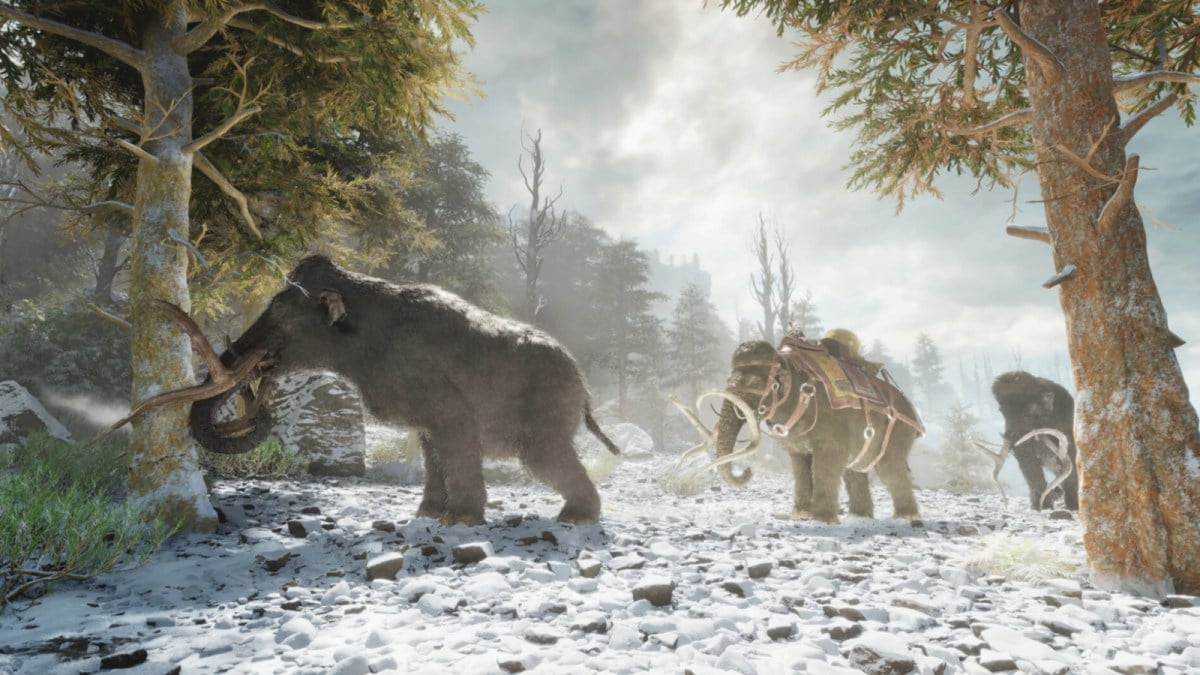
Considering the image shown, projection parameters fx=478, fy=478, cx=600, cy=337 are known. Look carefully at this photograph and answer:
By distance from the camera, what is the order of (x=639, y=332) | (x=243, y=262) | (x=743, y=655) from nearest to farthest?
(x=743, y=655), (x=243, y=262), (x=639, y=332)

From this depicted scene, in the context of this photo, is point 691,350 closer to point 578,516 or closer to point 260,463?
point 260,463

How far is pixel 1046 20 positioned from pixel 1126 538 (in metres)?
3.96

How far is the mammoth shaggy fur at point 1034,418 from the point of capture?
7.60m

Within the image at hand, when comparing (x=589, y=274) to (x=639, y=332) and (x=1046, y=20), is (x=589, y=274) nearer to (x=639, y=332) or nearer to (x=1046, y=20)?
(x=639, y=332)

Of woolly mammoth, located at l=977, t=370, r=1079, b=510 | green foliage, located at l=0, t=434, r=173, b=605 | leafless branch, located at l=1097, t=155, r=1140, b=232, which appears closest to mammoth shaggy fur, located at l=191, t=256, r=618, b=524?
green foliage, located at l=0, t=434, r=173, b=605

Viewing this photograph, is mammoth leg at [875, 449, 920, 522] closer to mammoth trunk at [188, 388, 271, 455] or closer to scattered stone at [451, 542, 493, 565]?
scattered stone at [451, 542, 493, 565]

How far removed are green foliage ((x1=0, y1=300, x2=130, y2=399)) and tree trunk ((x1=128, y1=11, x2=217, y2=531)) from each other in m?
13.1

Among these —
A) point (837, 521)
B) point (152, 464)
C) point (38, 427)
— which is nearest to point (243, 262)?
point (152, 464)

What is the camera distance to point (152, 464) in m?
3.89

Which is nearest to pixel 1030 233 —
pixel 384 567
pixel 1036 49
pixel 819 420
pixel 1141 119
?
pixel 1141 119

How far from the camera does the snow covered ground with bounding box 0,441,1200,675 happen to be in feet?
6.56

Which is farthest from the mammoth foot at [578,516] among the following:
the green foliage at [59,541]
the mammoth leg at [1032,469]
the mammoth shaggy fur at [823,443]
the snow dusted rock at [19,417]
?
the snow dusted rock at [19,417]

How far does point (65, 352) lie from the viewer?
13312 millimetres

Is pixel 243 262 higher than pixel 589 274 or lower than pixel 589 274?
lower
